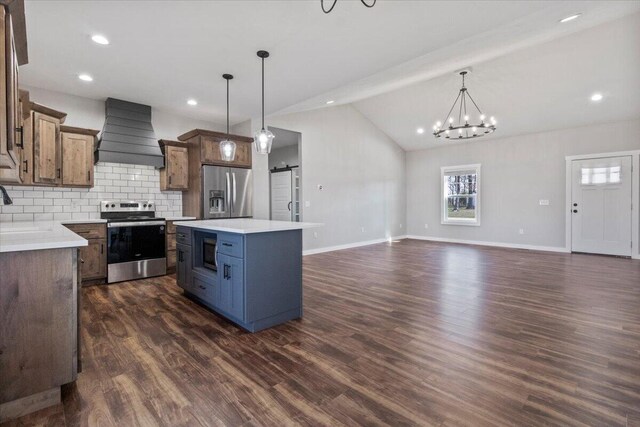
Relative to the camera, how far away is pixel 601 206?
251 inches

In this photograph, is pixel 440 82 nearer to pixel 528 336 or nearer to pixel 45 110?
pixel 528 336

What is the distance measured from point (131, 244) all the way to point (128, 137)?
1.69m

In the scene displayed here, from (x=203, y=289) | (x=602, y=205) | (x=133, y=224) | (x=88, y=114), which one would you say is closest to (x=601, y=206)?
(x=602, y=205)

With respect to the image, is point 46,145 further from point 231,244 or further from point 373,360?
point 373,360

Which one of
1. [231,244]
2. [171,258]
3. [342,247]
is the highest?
[231,244]

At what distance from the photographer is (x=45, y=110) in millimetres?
3805

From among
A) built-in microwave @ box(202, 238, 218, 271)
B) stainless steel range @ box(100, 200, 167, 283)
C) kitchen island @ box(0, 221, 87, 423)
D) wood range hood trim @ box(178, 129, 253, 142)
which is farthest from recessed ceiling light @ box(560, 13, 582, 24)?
stainless steel range @ box(100, 200, 167, 283)

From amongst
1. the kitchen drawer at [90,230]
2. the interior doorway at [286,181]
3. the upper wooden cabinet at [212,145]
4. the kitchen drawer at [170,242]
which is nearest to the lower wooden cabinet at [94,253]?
the kitchen drawer at [90,230]

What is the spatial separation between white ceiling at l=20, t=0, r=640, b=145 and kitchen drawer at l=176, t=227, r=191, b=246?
1.95 meters

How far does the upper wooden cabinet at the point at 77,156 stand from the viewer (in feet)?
13.9

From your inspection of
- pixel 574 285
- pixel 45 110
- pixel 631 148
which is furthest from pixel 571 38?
pixel 45 110

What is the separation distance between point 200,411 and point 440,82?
6599mm

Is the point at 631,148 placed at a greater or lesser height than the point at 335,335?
greater

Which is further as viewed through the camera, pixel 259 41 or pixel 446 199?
pixel 446 199
